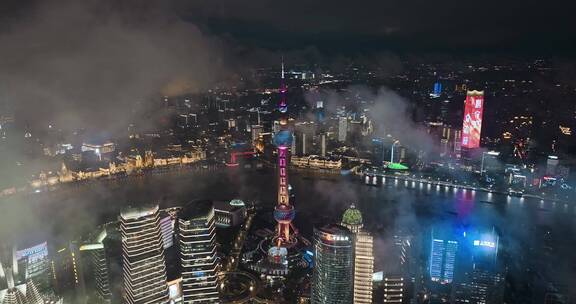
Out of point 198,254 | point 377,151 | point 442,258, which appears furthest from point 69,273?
point 377,151

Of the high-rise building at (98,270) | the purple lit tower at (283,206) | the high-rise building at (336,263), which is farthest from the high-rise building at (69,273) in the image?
the purple lit tower at (283,206)

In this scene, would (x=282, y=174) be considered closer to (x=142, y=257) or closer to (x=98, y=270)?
(x=142, y=257)

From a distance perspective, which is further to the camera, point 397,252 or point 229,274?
point 229,274

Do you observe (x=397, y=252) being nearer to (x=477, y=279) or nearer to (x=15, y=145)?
(x=477, y=279)

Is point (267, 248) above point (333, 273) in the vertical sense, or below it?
below

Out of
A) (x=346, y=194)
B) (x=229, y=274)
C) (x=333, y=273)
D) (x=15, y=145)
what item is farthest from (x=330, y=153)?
(x=15, y=145)
